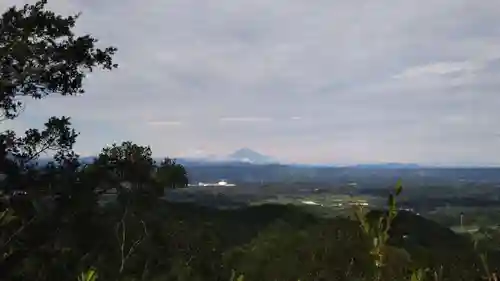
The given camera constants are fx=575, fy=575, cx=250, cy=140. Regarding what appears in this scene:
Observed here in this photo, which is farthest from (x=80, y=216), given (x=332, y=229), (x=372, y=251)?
(x=332, y=229)

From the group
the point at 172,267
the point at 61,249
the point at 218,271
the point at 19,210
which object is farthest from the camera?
the point at 218,271

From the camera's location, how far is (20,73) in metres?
9.13

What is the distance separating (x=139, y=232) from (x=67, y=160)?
1762 millimetres

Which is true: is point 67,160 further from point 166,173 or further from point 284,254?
point 284,254

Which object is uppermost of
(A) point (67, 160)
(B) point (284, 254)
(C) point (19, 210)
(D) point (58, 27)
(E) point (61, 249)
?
(D) point (58, 27)

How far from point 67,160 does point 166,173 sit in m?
1.79

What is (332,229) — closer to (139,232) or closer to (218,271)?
(218,271)

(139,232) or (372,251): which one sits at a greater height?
(372,251)

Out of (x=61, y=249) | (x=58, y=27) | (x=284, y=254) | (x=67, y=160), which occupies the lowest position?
(x=284, y=254)

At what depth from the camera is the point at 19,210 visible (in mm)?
8742

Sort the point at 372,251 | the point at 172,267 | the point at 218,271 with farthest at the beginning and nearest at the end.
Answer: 1. the point at 218,271
2. the point at 172,267
3. the point at 372,251

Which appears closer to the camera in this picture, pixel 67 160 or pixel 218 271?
pixel 67 160

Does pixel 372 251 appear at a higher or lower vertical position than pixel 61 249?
higher

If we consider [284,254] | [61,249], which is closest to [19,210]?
[61,249]
